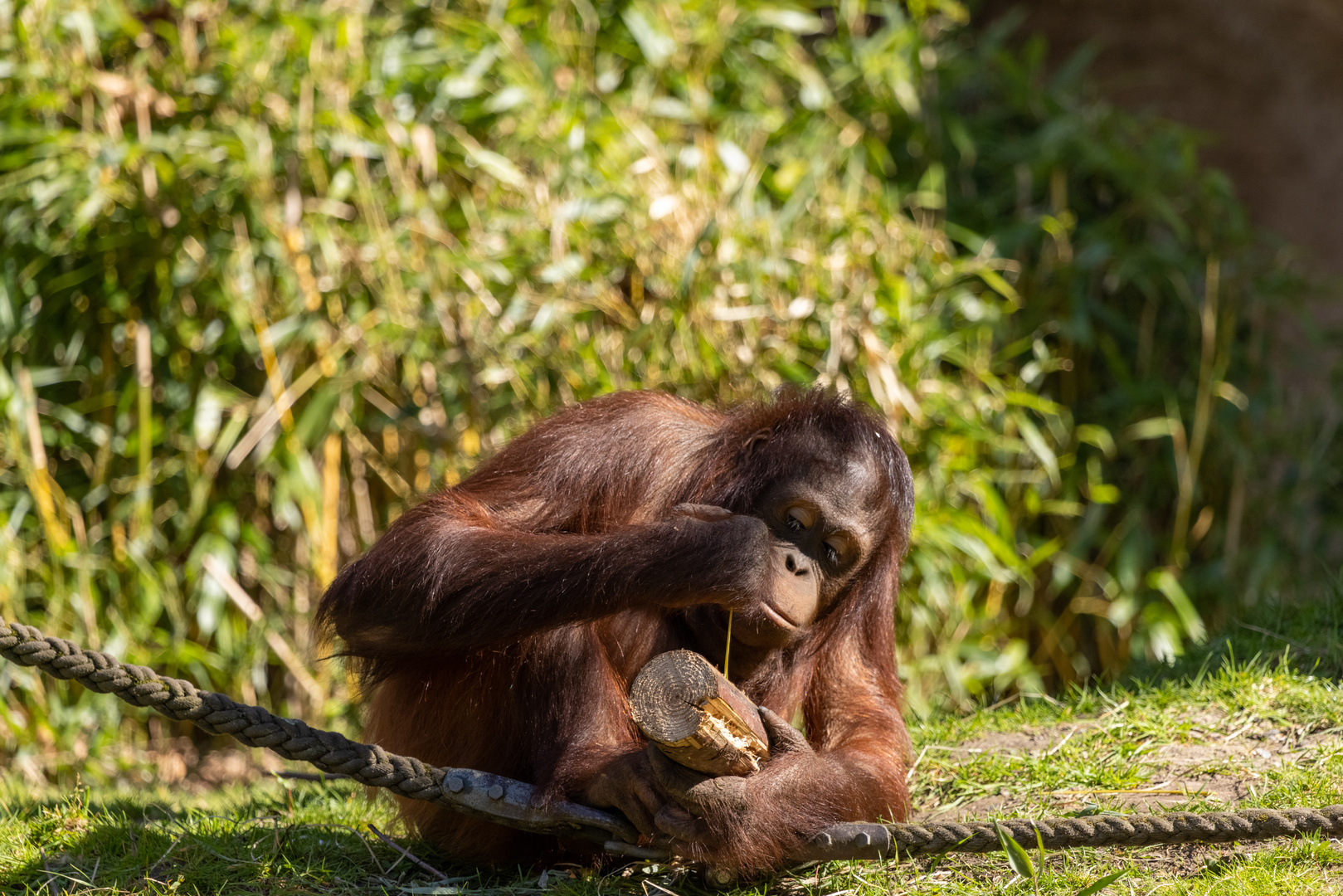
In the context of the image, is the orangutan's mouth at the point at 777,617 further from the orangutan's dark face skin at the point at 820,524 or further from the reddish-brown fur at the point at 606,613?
the reddish-brown fur at the point at 606,613

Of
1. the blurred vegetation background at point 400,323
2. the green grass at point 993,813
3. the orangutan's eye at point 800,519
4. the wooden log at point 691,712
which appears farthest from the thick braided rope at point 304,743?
the blurred vegetation background at point 400,323

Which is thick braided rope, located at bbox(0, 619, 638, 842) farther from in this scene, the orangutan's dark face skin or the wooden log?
the orangutan's dark face skin

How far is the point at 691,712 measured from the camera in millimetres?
2506

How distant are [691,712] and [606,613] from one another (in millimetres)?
333

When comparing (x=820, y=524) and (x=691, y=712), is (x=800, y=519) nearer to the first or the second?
(x=820, y=524)

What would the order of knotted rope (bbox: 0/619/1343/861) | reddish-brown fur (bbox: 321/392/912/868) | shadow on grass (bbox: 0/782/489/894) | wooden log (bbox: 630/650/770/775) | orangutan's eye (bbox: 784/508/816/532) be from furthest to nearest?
orangutan's eye (bbox: 784/508/816/532), shadow on grass (bbox: 0/782/489/894), reddish-brown fur (bbox: 321/392/912/868), knotted rope (bbox: 0/619/1343/861), wooden log (bbox: 630/650/770/775)

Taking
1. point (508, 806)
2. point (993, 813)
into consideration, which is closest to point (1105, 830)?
point (993, 813)

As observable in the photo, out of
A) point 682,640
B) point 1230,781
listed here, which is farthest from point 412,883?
point 1230,781

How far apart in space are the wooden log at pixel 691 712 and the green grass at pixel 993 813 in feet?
1.24

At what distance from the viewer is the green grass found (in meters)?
2.85

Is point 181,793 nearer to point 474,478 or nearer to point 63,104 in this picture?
point 474,478

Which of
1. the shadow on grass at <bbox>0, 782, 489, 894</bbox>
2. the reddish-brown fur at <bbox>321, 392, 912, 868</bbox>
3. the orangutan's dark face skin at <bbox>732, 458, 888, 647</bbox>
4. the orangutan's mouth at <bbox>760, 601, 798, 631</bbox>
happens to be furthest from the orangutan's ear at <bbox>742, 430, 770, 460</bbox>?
the shadow on grass at <bbox>0, 782, 489, 894</bbox>

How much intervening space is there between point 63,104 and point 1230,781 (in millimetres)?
5118

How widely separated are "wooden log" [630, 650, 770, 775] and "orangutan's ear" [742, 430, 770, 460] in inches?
28.8
